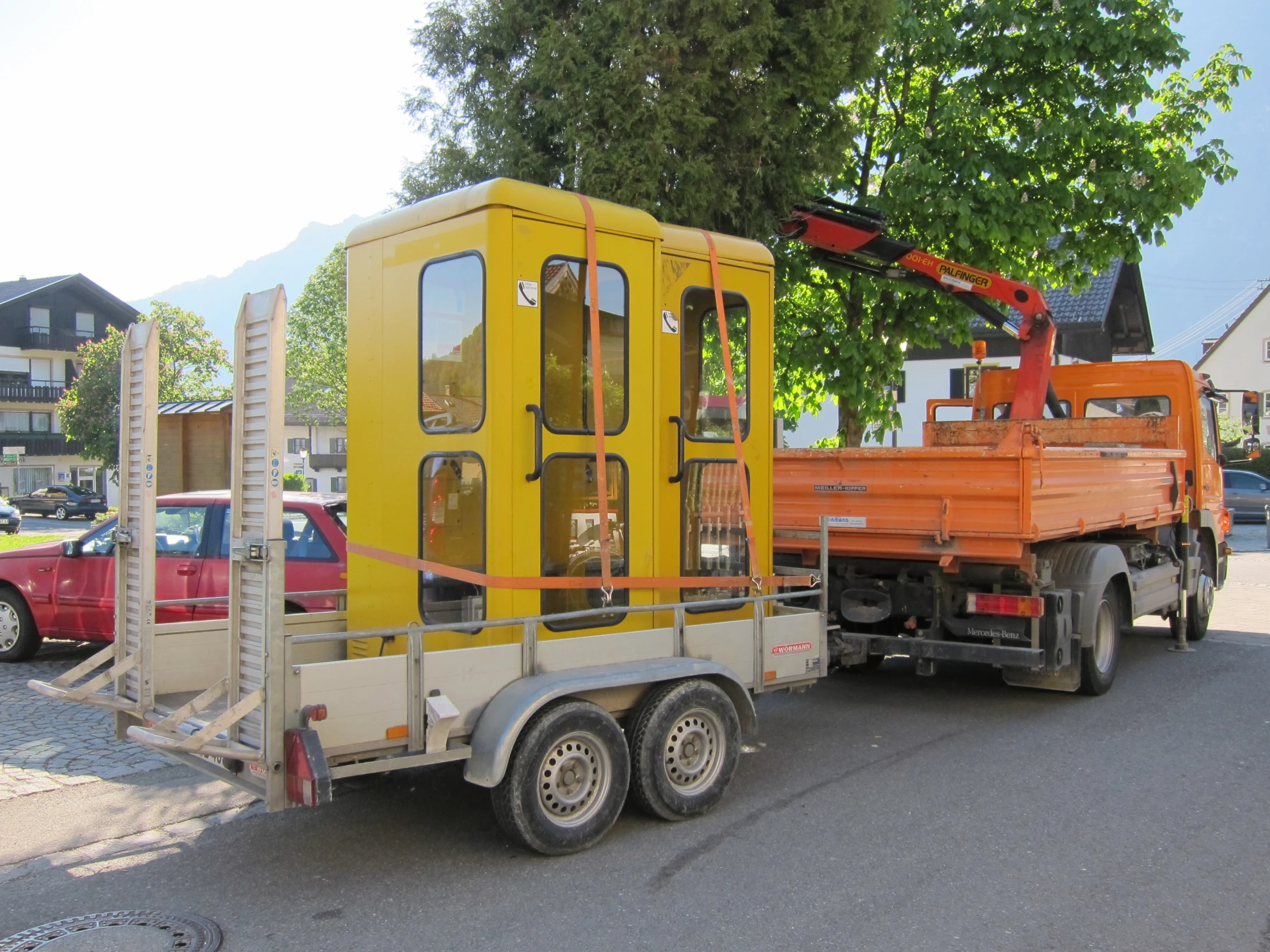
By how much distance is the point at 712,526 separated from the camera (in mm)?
6027

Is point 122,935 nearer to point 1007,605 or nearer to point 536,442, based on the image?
point 536,442

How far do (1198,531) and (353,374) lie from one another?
9.38 metres

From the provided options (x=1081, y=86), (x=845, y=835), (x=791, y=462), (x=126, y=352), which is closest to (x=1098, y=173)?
(x=1081, y=86)

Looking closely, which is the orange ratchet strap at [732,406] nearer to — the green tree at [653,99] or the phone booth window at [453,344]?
the phone booth window at [453,344]

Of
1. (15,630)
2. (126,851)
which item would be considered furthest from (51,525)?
(126,851)

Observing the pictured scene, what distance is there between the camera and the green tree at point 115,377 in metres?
40.1

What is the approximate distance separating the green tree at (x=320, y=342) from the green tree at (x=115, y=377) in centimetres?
496

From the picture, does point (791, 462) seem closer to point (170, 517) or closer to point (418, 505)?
point (418, 505)

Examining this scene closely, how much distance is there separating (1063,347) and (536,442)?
29.9 metres

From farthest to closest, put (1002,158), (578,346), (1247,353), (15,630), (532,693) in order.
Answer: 1. (1247,353)
2. (1002,158)
3. (15,630)
4. (578,346)
5. (532,693)

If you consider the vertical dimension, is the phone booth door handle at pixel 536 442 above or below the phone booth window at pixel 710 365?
below

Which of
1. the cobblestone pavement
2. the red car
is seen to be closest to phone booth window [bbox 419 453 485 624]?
the cobblestone pavement

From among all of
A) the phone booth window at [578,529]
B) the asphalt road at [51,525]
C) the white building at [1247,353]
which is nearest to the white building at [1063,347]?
the white building at [1247,353]

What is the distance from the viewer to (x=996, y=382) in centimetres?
1175
